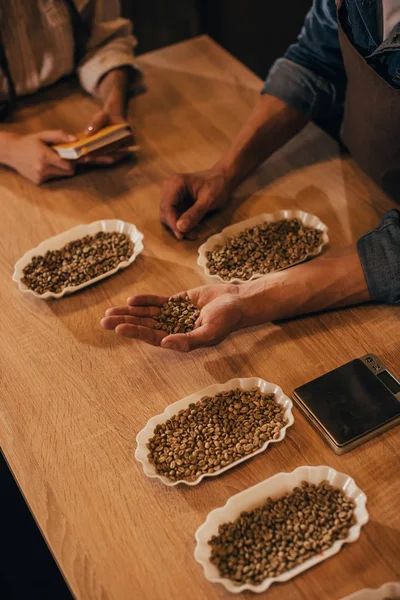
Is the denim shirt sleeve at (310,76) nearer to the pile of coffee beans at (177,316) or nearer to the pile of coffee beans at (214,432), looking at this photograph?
the pile of coffee beans at (177,316)

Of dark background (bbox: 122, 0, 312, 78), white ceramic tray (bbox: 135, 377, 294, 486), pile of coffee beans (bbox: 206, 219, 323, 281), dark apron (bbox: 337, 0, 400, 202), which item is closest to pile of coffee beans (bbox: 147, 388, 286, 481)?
white ceramic tray (bbox: 135, 377, 294, 486)

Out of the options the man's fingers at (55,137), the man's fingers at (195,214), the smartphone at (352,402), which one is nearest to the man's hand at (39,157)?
the man's fingers at (55,137)

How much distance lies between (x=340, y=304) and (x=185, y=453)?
1.74ft

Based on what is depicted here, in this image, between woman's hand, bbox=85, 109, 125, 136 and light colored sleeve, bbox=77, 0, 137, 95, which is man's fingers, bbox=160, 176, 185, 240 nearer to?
woman's hand, bbox=85, 109, 125, 136

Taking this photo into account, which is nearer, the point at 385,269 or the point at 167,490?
the point at 167,490

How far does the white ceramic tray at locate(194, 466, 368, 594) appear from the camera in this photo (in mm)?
1133

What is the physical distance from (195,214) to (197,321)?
0.41 meters

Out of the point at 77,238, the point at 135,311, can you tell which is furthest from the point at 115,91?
the point at 135,311

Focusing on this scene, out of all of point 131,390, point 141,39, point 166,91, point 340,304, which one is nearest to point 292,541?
point 131,390

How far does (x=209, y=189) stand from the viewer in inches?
73.3

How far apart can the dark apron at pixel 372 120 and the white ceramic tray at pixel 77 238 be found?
663mm

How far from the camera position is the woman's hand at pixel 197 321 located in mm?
1447

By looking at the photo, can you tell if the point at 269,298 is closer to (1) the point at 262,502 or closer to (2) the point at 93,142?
(1) the point at 262,502

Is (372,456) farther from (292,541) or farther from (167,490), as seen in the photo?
(167,490)
